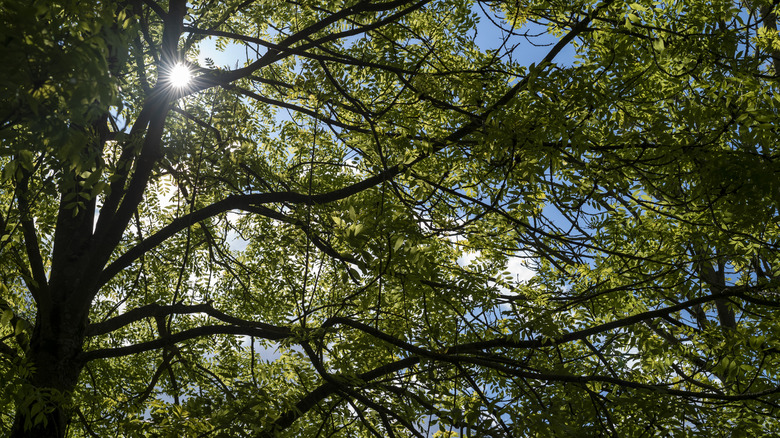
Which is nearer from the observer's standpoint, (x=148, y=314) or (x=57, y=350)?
(x=57, y=350)

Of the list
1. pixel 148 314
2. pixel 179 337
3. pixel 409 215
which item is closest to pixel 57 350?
pixel 148 314

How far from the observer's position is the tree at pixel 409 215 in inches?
136

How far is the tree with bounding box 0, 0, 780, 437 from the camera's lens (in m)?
3.46

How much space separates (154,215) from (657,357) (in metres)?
8.11

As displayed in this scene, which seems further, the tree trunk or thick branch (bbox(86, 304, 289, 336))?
thick branch (bbox(86, 304, 289, 336))

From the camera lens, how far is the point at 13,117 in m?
2.37

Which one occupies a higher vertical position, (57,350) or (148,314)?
(148,314)

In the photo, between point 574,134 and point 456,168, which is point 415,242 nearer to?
point 574,134

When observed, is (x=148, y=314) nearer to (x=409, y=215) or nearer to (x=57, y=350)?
(x=57, y=350)

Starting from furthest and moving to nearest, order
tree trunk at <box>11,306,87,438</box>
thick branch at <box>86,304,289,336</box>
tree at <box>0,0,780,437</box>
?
thick branch at <box>86,304,289,336</box> → tree trunk at <box>11,306,87,438</box> → tree at <box>0,0,780,437</box>

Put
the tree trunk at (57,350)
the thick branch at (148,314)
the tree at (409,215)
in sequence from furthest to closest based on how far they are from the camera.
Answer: the thick branch at (148,314), the tree trunk at (57,350), the tree at (409,215)

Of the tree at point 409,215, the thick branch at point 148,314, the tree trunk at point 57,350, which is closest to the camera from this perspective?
the tree at point 409,215

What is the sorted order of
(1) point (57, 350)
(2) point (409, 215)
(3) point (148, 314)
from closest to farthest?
1. (2) point (409, 215)
2. (1) point (57, 350)
3. (3) point (148, 314)

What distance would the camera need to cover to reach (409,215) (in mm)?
4023
